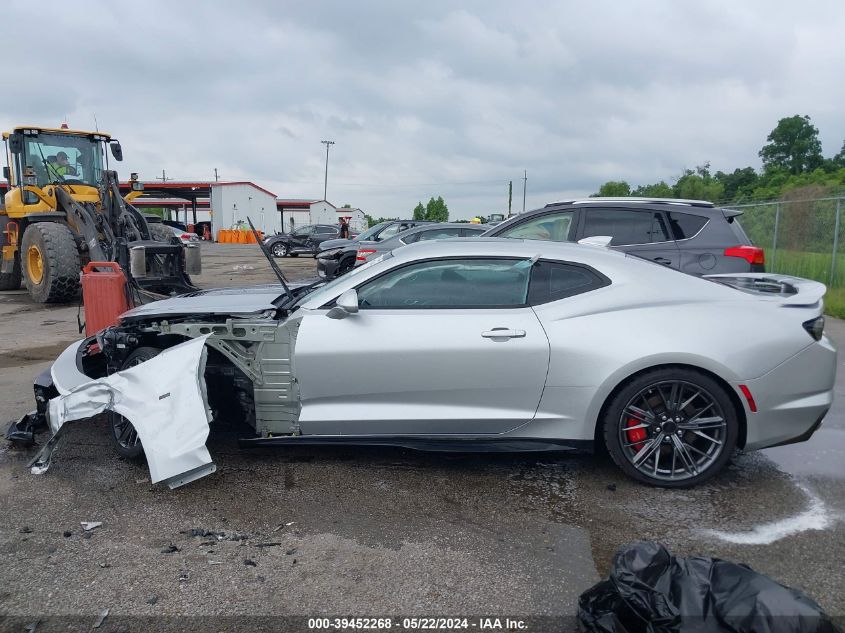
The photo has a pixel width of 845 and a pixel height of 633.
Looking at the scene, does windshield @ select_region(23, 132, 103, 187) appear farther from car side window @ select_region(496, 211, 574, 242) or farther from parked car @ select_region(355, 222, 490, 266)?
car side window @ select_region(496, 211, 574, 242)

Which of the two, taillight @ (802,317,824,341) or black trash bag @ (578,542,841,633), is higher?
taillight @ (802,317,824,341)

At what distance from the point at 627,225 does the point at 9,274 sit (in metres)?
12.8

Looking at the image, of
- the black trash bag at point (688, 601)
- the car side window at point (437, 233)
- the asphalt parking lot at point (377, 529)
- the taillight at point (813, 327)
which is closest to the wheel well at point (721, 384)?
the asphalt parking lot at point (377, 529)

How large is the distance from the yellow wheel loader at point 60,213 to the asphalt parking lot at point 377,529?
6987 mm

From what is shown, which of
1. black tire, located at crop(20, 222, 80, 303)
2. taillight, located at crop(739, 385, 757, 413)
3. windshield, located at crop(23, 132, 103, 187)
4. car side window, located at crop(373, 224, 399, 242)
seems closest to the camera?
taillight, located at crop(739, 385, 757, 413)

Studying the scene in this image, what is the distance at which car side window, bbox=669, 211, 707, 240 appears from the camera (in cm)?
685

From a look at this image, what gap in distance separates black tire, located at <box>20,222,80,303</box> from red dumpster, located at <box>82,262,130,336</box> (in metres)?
5.20

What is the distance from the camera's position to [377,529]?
11.4 feet

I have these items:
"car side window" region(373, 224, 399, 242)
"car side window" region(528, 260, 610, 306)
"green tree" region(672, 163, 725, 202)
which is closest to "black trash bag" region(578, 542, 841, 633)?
"car side window" region(528, 260, 610, 306)

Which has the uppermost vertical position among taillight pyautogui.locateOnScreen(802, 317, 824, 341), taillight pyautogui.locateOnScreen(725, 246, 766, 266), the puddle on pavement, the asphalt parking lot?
taillight pyautogui.locateOnScreen(725, 246, 766, 266)

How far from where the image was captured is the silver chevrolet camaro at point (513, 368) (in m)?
3.75

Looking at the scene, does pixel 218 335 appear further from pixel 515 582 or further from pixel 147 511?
pixel 515 582

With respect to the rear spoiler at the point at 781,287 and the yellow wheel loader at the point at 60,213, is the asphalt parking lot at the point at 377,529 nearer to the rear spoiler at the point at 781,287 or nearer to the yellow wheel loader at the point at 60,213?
the rear spoiler at the point at 781,287

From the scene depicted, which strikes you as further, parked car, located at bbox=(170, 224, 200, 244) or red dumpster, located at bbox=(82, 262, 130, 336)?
parked car, located at bbox=(170, 224, 200, 244)
